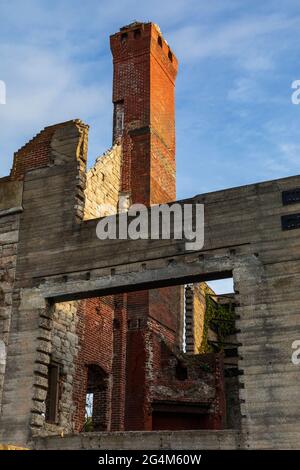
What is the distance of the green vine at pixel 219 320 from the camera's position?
23280 millimetres

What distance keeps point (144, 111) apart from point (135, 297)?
626 cm

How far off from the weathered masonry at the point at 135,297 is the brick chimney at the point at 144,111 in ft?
0.16

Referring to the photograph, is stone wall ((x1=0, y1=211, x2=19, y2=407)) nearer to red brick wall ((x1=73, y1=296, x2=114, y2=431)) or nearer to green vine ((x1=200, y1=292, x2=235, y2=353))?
red brick wall ((x1=73, y1=296, x2=114, y2=431))

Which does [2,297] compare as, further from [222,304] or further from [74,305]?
[222,304]

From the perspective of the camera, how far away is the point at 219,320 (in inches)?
945

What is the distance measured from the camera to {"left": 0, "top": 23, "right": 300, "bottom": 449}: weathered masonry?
11.5 m

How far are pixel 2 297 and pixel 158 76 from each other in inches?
433

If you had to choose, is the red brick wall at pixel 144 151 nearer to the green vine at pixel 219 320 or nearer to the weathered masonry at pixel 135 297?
the weathered masonry at pixel 135 297

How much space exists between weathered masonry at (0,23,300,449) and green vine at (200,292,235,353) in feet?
3.50

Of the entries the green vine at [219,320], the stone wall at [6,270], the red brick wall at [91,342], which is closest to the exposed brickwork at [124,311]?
the red brick wall at [91,342]

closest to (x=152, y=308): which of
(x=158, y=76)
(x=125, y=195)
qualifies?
(x=125, y=195)

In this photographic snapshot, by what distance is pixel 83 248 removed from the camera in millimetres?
13836

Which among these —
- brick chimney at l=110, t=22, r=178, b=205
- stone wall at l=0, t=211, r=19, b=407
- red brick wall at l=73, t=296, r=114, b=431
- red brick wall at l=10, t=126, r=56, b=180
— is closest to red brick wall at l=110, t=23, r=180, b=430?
brick chimney at l=110, t=22, r=178, b=205

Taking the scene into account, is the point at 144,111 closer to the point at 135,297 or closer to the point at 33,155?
the point at 33,155
